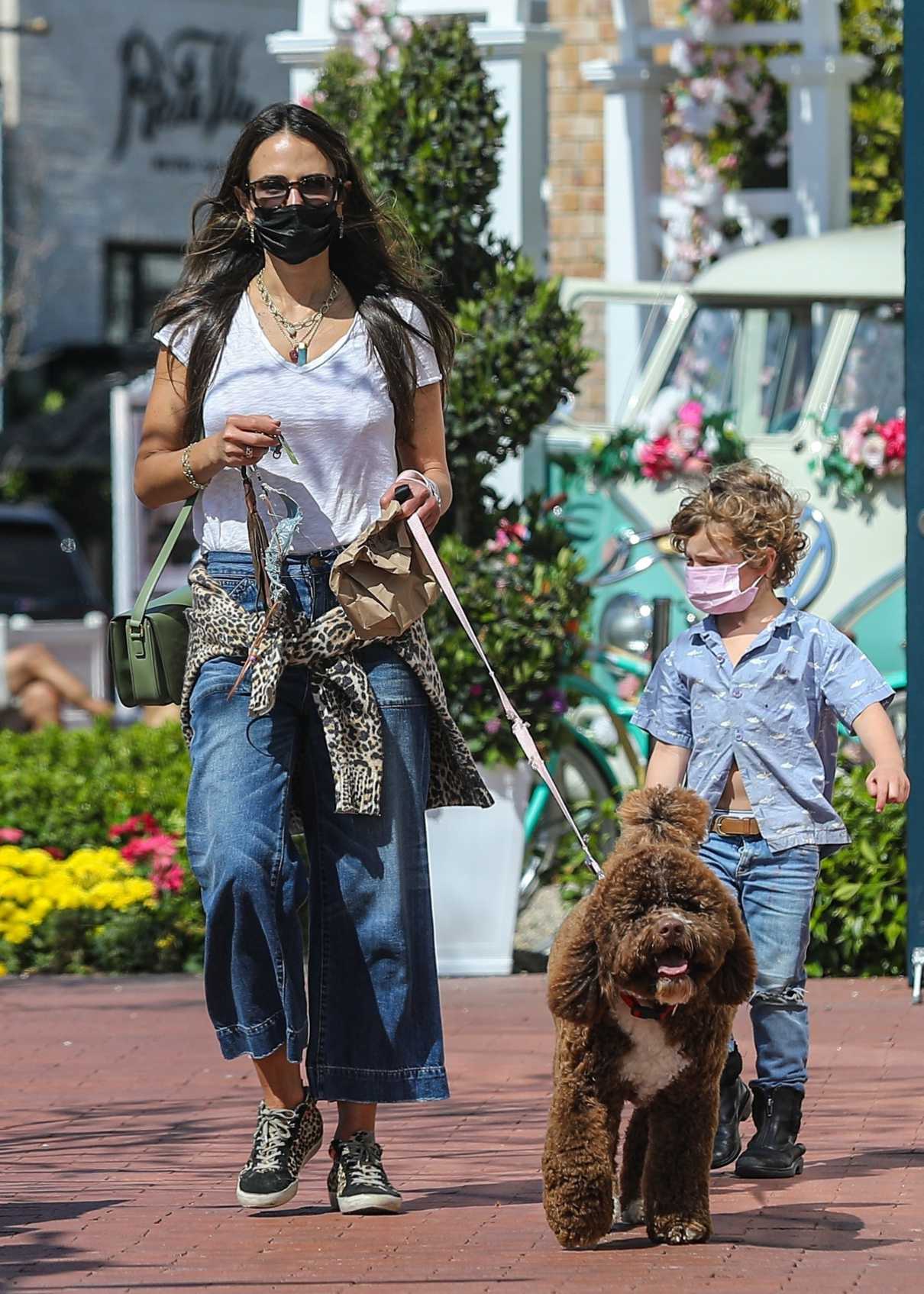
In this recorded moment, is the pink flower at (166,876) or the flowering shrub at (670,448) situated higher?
the flowering shrub at (670,448)

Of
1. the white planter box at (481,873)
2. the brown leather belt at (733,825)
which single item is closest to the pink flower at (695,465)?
the white planter box at (481,873)

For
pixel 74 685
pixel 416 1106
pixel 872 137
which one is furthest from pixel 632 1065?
pixel 872 137

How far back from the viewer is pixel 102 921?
846 centimetres

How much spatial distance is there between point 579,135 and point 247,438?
46.3ft

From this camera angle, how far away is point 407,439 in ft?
15.9

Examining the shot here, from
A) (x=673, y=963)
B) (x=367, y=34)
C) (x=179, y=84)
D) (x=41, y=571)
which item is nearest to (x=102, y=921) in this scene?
(x=673, y=963)

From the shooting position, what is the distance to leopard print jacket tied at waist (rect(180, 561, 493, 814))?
15.0 feet

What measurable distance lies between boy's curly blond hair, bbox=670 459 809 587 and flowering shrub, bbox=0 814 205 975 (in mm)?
3648

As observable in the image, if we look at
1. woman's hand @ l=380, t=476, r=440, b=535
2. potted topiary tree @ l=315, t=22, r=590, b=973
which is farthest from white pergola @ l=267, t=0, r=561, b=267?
woman's hand @ l=380, t=476, r=440, b=535

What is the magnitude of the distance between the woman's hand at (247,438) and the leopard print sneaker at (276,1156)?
4.32ft

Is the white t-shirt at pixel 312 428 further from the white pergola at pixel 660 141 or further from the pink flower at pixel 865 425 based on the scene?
the white pergola at pixel 660 141

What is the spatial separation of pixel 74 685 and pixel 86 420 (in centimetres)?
1054

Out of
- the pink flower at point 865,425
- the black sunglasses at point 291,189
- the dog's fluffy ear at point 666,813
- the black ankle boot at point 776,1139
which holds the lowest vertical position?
the black ankle boot at point 776,1139

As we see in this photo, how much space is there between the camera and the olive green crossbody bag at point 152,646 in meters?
4.77
